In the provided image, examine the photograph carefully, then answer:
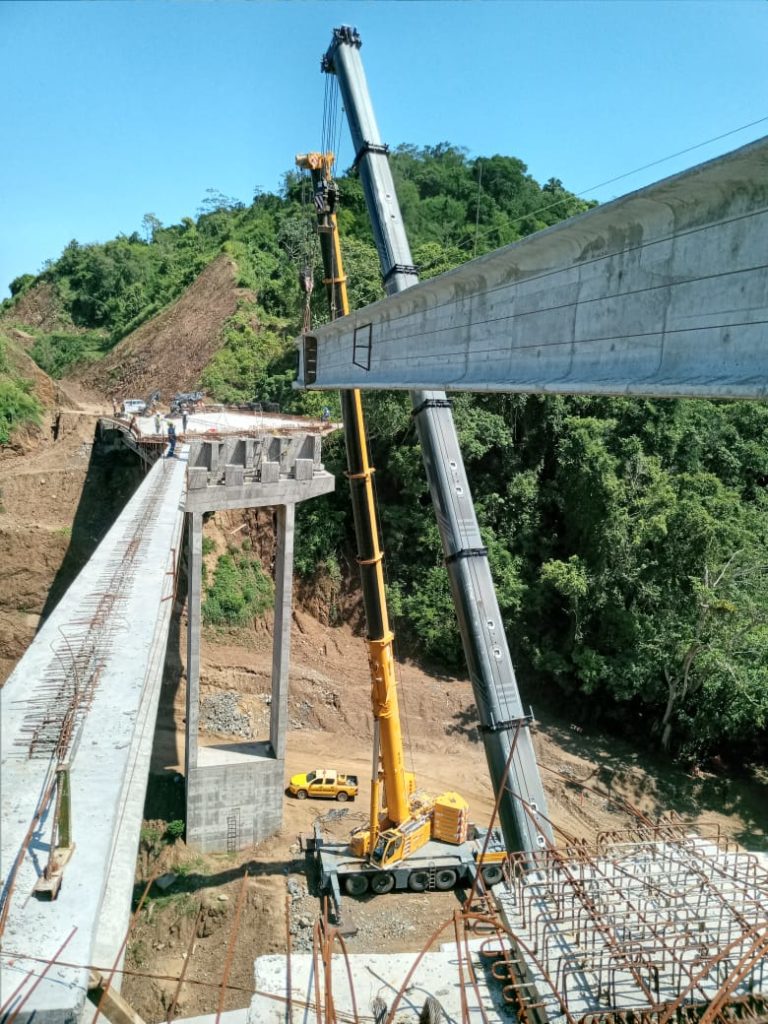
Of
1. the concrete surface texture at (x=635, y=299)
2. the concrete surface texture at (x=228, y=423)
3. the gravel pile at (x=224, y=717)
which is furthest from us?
the concrete surface texture at (x=228, y=423)

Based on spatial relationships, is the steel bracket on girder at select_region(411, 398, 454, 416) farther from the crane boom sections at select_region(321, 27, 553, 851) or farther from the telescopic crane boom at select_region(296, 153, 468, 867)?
the telescopic crane boom at select_region(296, 153, 468, 867)

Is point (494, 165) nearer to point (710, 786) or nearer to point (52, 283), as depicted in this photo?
point (52, 283)

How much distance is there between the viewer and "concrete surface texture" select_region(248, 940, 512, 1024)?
6.91m

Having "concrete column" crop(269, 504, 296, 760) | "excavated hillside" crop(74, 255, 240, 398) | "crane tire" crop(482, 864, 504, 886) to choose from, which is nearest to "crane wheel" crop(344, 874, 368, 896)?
"crane tire" crop(482, 864, 504, 886)

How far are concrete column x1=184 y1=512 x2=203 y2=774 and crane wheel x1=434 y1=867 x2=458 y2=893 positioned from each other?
18.7ft

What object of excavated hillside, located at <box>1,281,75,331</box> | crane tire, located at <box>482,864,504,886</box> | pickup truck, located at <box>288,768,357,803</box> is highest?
excavated hillside, located at <box>1,281,75,331</box>

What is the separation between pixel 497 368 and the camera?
3629mm

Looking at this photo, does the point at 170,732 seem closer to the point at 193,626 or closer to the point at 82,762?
the point at 193,626

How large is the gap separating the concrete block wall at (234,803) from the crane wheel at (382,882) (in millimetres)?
3694

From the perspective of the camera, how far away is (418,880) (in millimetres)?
14828

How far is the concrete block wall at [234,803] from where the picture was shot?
16.8 meters

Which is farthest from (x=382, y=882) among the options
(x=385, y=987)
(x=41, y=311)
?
(x=41, y=311)

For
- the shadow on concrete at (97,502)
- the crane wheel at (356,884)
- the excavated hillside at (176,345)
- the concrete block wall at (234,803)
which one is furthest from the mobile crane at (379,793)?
the excavated hillside at (176,345)

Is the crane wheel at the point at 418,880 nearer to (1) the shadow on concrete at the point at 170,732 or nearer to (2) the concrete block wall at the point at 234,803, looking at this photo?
(2) the concrete block wall at the point at 234,803
